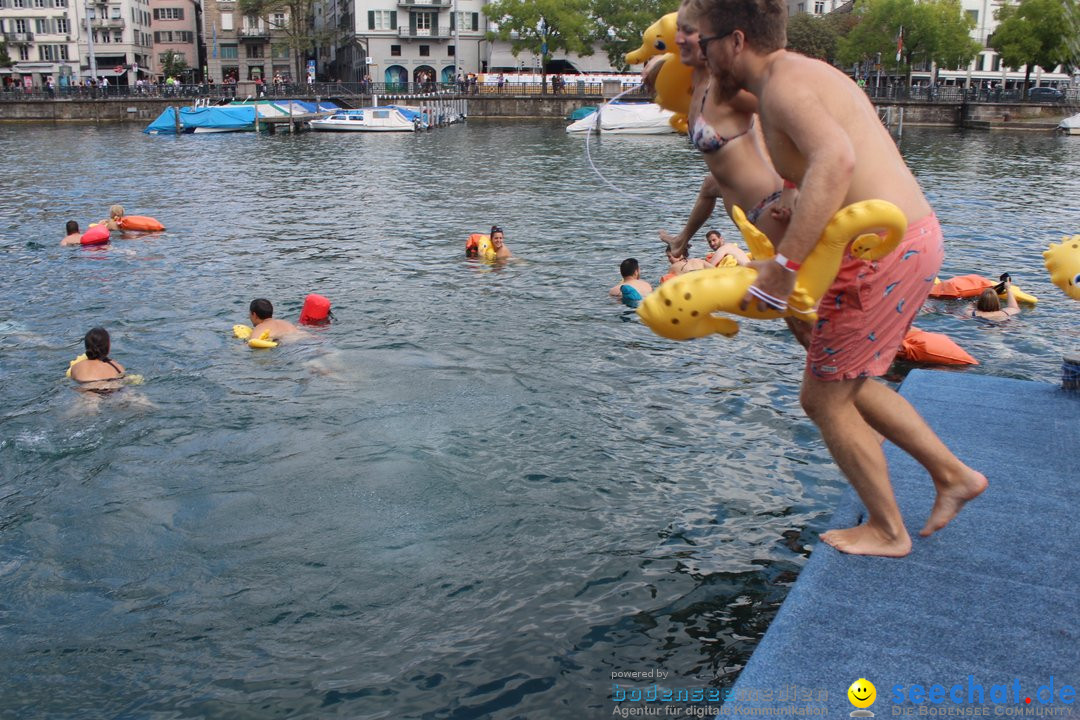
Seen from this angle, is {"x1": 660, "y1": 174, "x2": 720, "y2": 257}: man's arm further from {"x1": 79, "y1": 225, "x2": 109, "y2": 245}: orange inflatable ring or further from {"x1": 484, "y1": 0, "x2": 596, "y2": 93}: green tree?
{"x1": 484, "y1": 0, "x2": 596, "y2": 93}: green tree

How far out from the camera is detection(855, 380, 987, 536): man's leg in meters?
4.52

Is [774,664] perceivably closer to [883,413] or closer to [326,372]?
[883,413]

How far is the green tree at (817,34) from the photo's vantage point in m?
79.0

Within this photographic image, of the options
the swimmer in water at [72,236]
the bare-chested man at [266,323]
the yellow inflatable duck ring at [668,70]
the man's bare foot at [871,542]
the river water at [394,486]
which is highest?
the yellow inflatable duck ring at [668,70]

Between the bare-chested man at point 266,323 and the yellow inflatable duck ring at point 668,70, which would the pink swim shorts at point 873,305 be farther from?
the bare-chested man at point 266,323

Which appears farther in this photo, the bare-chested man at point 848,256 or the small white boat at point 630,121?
the small white boat at point 630,121

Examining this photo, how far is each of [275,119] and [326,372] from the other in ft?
169

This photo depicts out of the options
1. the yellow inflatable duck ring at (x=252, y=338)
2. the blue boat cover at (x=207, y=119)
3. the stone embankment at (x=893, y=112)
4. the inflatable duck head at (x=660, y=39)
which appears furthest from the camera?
the stone embankment at (x=893, y=112)

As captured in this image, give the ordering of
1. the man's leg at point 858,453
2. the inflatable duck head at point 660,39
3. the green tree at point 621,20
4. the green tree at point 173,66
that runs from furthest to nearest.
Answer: the green tree at point 173,66 < the green tree at point 621,20 < the inflatable duck head at point 660,39 < the man's leg at point 858,453

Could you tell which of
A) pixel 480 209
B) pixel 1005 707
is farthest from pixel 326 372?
pixel 480 209

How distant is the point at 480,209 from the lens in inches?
959

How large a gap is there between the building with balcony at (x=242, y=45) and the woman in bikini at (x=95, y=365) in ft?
313

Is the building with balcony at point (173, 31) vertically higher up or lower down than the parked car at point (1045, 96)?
higher up

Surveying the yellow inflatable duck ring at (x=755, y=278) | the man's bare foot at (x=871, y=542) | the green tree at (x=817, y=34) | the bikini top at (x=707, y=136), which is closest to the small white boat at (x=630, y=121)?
the green tree at (x=817, y=34)
